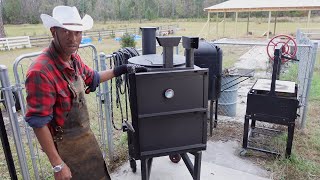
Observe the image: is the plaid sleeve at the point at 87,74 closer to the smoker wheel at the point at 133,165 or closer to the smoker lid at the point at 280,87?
the smoker wheel at the point at 133,165

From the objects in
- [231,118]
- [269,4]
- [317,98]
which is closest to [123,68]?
[231,118]

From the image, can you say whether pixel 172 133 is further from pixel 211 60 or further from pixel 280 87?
pixel 280 87

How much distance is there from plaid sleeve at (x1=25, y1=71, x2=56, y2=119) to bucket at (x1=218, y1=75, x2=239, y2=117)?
3091 mm

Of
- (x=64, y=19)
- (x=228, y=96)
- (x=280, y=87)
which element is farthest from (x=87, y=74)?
(x=228, y=96)

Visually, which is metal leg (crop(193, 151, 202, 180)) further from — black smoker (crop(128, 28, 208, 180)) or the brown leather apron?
the brown leather apron

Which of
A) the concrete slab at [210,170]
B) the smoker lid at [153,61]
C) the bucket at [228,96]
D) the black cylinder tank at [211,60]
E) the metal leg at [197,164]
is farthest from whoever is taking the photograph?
the bucket at [228,96]

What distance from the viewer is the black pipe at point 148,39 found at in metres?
2.51

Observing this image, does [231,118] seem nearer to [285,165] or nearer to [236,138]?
[236,138]

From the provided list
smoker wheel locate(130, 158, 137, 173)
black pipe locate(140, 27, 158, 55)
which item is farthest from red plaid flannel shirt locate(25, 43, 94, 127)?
smoker wheel locate(130, 158, 137, 173)

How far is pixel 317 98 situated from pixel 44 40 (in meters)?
18.5

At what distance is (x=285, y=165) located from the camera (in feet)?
9.75

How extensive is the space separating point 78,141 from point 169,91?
76cm

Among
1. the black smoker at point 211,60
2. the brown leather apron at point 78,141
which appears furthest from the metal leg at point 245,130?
the brown leather apron at point 78,141

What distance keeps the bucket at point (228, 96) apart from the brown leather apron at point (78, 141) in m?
2.69
